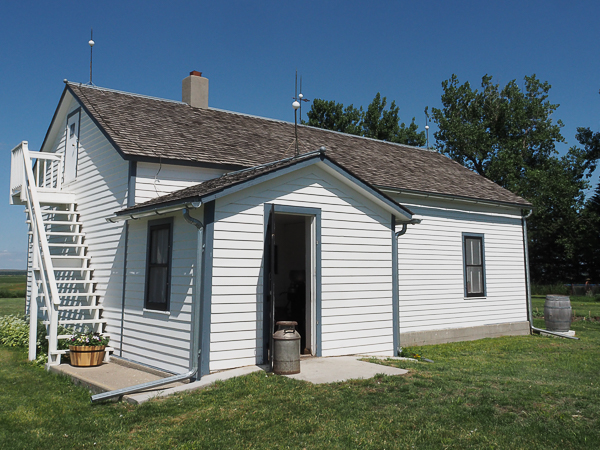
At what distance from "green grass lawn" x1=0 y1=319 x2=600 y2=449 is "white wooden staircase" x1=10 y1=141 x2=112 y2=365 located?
1945 millimetres

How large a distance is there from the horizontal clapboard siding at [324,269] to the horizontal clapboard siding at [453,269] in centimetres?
285

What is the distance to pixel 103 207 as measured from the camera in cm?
1146

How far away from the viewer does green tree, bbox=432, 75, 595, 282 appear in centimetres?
3628

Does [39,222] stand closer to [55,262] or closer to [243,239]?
[55,262]

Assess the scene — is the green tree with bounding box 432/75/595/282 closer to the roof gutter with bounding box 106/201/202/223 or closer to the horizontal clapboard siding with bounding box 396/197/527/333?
the horizontal clapboard siding with bounding box 396/197/527/333

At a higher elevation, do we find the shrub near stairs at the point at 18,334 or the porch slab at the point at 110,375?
the shrub near stairs at the point at 18,334

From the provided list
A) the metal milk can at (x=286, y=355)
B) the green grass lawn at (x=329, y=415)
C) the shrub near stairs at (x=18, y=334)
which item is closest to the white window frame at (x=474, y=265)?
the green grass lawn at (x=329, y=415)

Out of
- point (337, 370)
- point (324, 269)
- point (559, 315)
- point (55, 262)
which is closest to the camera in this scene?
point (337, 370)

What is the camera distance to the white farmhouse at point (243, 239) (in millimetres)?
8664

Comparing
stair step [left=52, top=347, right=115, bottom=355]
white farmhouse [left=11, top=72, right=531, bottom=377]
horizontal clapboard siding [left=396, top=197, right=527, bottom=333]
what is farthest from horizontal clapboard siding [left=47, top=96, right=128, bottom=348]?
horizontal clapboard siding [left=396, top=197, right=527, bottom=333]

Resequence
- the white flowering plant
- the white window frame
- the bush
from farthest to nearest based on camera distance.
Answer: the white window frame, the bush, the white flowering plant

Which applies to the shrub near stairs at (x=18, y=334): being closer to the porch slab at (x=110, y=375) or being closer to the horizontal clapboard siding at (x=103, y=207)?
the horizontal clapboard siding at (x=103, y=207)

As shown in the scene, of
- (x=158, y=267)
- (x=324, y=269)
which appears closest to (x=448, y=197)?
(x=324, y=269)

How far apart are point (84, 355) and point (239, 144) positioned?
5716mm
